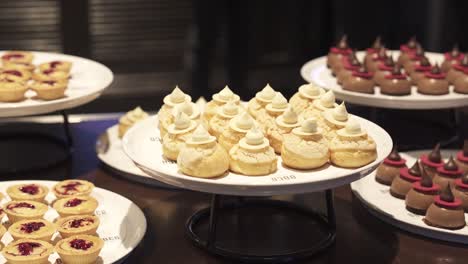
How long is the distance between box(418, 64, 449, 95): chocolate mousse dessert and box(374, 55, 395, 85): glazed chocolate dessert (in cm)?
11

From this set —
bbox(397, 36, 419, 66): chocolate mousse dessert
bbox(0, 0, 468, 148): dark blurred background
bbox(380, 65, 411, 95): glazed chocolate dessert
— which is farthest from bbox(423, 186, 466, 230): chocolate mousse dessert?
bbox(0, 0, 468, 148): dark blurred background

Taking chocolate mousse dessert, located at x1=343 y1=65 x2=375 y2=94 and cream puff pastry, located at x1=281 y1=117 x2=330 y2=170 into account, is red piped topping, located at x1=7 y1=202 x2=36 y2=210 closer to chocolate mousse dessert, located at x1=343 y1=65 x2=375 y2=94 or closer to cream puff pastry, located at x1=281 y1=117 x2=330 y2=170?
cream puff pastry, located at x1=281 y1=117 x2=330 y2=170

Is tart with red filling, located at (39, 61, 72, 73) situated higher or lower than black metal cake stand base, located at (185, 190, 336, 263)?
higher

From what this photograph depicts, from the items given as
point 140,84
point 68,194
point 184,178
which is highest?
point 184,178

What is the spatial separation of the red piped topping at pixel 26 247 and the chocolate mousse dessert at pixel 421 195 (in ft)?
2.98

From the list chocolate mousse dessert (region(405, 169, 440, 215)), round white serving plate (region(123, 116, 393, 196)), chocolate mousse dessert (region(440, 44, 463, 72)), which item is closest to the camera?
round white serving plate (region(123, 116, 393, 196))

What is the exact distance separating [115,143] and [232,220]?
0.58m

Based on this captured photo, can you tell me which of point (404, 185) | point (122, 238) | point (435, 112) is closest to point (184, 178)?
point (122, 238)

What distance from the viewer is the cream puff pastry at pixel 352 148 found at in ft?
6.12

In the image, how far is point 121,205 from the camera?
2.11 meters

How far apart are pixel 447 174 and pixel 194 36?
252 cm

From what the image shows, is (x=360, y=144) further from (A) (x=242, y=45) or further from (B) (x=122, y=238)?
(A) (x=242, y=45)

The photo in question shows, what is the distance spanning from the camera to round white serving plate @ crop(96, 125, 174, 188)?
232 cm

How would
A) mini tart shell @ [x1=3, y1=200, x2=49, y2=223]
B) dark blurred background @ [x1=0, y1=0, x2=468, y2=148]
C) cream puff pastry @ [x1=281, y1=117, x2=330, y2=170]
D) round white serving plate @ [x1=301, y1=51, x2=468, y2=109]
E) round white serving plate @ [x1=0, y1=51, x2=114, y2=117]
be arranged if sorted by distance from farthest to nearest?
dark blurred background @ [x1=0, y1=0, x2=468, y2=148] → round white serving plate @ [x1=301, y1=51, x2=468, y2=109] → round white serving plate @ [x1=0, y1=51, x2=114, y2=117] → mini tart shell @ [x1=3, y1=200, x2=49, y2=223] → cream puff pastry @ [x1=281, y1=117, x2=330, y2=170]
